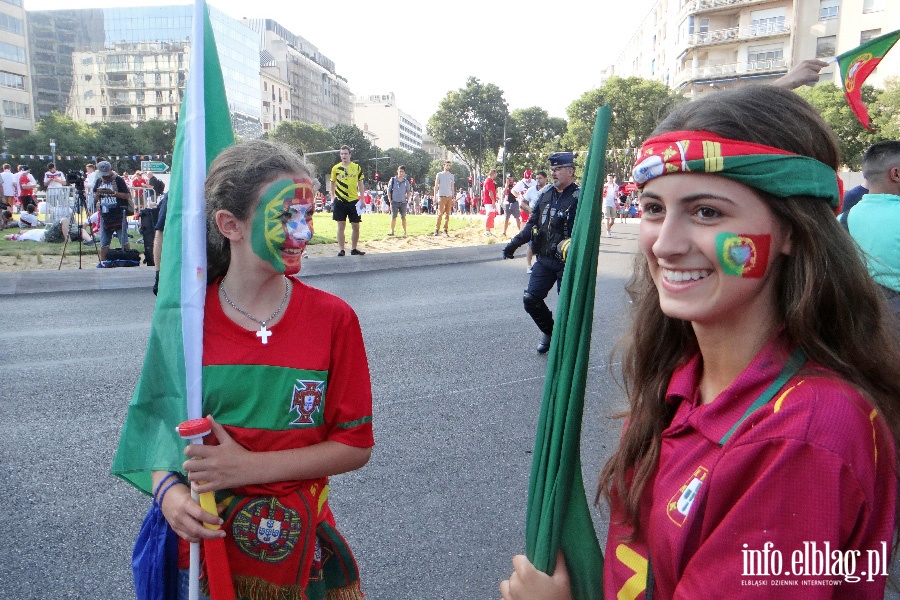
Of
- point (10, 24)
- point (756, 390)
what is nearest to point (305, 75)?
point (10, 24)

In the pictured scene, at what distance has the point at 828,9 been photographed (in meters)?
57.4

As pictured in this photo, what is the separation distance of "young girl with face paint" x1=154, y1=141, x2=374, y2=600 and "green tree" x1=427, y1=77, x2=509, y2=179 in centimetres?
7934

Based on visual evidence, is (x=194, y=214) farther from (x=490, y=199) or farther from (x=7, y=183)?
(x=7, y=183)

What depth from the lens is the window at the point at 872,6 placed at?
52.0 metres

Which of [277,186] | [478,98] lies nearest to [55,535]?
[277,186]

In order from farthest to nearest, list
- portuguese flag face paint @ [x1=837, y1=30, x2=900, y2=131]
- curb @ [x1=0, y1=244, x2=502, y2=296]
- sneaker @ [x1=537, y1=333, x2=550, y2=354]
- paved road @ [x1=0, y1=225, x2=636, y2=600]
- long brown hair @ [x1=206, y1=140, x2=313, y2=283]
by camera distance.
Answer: curb @ [x1=0, y1=244, x2=502, y2=296] < sneaker @ [x1=537, y1=333, x2=550, y2=354] < paved road @ [x1=0, y1=225, x2=636, y2=600] < portuguese flag face paint @ [x1=837, y1=30, x2=900, y2=131] < long brown hair @ [x1=206, y1=140, x2=313, y2=283]

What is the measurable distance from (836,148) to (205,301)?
1.58 m

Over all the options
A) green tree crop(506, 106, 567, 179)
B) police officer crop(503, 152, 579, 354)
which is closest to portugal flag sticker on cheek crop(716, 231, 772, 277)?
police officer crop(503, 152, 579, 354)

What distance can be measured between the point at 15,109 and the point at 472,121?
56.8m

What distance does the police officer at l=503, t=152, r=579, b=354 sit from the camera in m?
6.80

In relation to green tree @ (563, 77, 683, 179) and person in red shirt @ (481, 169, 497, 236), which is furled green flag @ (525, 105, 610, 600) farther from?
green tree @ (563, 77, 683, 179)

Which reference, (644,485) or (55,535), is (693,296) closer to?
(644,485)

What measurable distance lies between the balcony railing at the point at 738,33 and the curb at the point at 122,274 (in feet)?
194

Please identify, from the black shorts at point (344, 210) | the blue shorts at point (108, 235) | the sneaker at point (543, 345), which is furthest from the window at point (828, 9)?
the sneaker at point (543, 345)
